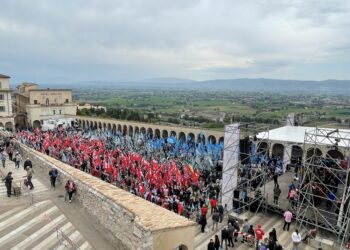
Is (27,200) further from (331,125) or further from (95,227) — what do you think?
(331,125)

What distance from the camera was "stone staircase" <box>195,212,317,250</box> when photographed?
40.8ft

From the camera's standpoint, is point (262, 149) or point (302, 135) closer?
point (302, 135)

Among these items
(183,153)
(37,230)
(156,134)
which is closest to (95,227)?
(37,230)

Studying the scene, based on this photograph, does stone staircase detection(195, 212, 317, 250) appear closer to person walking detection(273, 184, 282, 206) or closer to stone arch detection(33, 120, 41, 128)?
person walking detection(273, 184, 282, 206)

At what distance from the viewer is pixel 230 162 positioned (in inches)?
614

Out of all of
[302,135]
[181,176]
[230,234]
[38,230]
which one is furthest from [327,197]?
[38,230]

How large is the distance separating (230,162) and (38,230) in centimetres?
902

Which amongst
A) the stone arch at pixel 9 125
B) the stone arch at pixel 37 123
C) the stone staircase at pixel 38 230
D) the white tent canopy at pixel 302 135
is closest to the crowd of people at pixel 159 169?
the stone staircase at pixel 38 230

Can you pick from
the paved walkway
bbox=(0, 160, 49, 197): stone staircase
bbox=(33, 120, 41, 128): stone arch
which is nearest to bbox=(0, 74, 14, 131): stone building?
bbox=(33, 120, 41, 128): stone arch

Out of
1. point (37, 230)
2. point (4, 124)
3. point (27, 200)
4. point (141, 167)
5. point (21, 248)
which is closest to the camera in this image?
point (21, 248)

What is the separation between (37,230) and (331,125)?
48.7ft

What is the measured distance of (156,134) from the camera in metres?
47.2

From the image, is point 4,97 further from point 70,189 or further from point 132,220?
point 132,220

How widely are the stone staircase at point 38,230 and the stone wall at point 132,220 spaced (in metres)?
1.00
